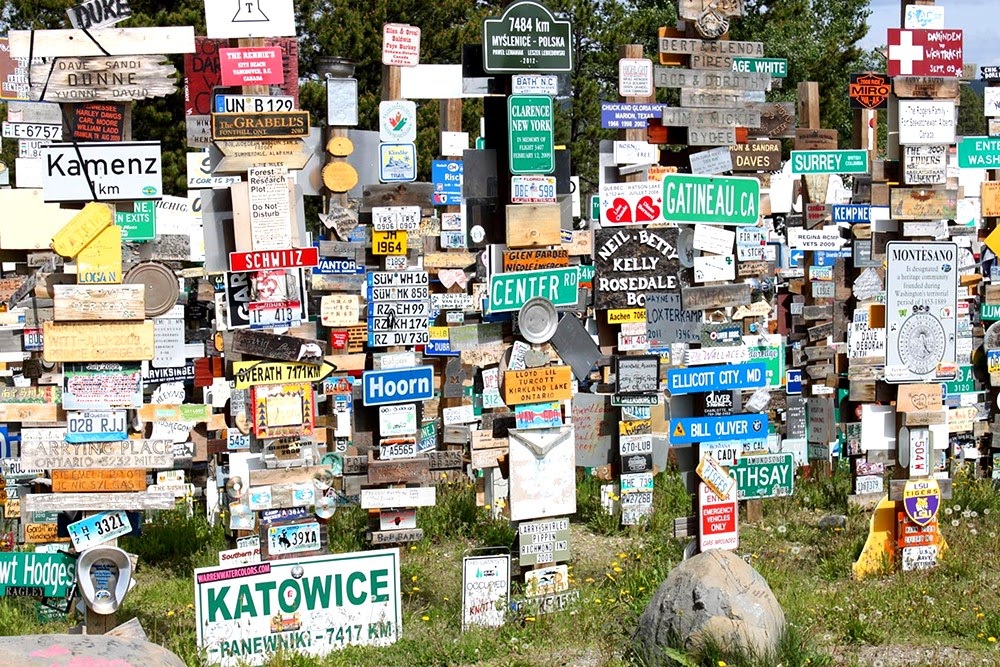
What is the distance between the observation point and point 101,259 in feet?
25.5

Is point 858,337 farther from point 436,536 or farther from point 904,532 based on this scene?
point 436,536

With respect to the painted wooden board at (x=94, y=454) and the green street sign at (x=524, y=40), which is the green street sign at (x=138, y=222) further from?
the green street sign at (x=524, y=40)

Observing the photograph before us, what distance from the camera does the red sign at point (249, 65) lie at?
7.85 metres

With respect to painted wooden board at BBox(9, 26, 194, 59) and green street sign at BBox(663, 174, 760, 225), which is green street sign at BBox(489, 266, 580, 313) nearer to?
green street sign at BBox(663, 174, 760, 225)

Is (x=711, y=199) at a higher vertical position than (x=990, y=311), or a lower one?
higher

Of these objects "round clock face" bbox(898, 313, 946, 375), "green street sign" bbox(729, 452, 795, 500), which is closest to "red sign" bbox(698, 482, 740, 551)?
"round clock face" bbox(898, 313, 946, 375)

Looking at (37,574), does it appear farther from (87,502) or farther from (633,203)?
(633,203)

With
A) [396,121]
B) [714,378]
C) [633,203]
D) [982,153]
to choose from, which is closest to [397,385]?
[633,203]

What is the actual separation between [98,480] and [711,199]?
4.71 meters

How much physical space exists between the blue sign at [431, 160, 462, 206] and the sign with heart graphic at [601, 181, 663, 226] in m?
6.25

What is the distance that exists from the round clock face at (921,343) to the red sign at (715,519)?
169 cm

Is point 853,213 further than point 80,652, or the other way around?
point 853,213

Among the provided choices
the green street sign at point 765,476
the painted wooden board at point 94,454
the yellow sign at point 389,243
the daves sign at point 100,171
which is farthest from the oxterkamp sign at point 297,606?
the green street sign at point 765,476

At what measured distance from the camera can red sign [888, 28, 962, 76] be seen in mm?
9227
